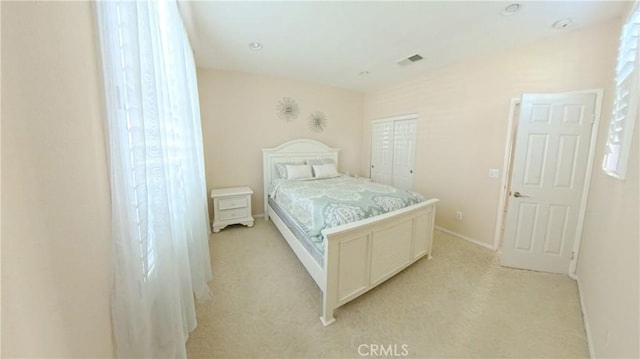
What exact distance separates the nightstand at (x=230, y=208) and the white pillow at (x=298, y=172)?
73cm

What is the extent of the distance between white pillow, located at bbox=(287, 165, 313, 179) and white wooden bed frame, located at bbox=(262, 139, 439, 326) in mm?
1145

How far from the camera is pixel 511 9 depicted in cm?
196

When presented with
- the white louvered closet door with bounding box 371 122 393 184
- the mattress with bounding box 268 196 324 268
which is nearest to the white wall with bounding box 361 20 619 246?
the white louvered closet door with bounding box 371 122 393 184

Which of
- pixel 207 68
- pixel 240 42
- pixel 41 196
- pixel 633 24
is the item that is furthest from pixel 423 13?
pixel 207 68

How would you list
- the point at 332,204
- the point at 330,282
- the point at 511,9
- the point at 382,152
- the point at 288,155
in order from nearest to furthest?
the point at 330,282 → the point at 511,9 → the point at 332,204 → the point at 288,155 → the point at 382,152

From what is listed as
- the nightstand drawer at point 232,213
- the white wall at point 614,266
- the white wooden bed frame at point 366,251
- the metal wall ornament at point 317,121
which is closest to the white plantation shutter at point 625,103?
the white wall at point 614,266

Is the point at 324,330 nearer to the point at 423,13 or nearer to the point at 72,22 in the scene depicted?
the point at 72,22

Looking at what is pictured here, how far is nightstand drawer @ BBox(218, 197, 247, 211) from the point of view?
10.9 ft

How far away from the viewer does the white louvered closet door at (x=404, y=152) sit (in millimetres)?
3896

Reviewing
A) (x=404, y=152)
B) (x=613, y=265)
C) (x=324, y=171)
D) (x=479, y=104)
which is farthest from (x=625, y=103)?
(x=324, y=171)

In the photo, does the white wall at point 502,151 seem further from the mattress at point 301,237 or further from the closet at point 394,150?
the mattress at point 301,237

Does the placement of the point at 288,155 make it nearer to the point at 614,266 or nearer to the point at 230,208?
the point at 230,208

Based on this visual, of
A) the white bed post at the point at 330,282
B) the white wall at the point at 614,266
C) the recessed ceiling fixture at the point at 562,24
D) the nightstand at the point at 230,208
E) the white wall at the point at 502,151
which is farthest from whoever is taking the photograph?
the nightstand at the point at 230,208

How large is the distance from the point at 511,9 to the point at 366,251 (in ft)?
8.19
